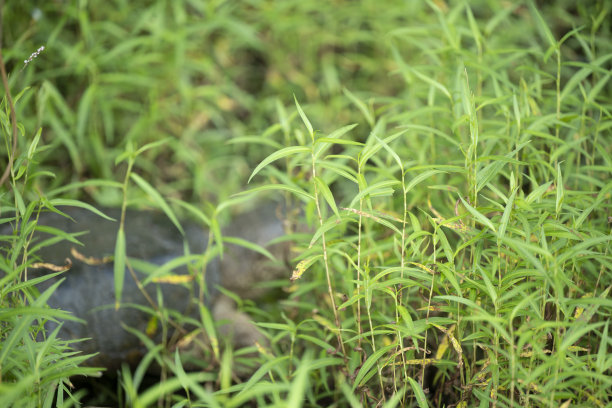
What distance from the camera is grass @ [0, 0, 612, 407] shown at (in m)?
1.45

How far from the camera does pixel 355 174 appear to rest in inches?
63.5

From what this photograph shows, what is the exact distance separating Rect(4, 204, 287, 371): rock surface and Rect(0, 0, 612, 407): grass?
0.11m

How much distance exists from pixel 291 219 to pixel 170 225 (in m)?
0.62

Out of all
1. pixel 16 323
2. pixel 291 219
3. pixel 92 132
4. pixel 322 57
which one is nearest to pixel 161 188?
pixel 92 132

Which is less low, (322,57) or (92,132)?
(92,132)

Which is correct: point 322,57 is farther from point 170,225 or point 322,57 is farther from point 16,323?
point 16,323

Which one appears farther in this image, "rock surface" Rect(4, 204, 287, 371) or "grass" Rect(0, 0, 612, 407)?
"rock surface" Rect(4, 204, 287, 371)

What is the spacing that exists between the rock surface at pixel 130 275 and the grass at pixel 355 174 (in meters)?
0.11

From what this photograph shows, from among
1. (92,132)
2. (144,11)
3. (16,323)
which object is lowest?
(92,132)

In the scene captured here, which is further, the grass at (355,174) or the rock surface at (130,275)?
the rock surface at (130,275)

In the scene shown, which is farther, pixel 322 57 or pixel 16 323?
pixel 322 57

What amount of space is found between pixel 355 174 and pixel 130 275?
1.11 meters

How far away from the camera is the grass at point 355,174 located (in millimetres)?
1449

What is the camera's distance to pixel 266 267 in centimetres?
251
